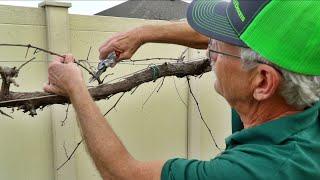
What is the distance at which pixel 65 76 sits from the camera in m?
1.41

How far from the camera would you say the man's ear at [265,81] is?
107cm

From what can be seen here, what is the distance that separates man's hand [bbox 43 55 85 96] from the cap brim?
457 mm

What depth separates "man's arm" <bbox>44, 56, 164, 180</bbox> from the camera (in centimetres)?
116

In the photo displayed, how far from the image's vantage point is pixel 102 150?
1.22 m

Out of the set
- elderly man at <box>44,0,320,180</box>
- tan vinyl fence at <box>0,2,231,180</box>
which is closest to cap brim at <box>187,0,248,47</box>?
elderly man at <box>44,0,320,180</box>

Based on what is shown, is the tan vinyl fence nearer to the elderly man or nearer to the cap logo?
the elderly man

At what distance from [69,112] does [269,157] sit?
217 cm

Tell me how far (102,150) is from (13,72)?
0.60m

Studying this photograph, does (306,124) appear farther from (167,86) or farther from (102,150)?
(167,86)

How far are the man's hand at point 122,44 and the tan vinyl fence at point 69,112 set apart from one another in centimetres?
111

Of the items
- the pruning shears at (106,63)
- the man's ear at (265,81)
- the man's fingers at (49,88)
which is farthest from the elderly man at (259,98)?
the pruning shears at (106,63)

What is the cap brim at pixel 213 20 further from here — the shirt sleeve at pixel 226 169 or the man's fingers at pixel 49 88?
the man's fingers at pixel 49 88

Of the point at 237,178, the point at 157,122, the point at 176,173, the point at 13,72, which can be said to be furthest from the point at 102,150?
the point at 157,122

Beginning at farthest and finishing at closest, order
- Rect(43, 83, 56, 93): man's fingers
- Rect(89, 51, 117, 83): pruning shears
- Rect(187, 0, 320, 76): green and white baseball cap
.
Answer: Rect(89, 51, 117, 83): pruning shears, Rect(43, 83, 56, 93): man's fingers, Rect(187, 0, 320, 76): green and white baseball cap
